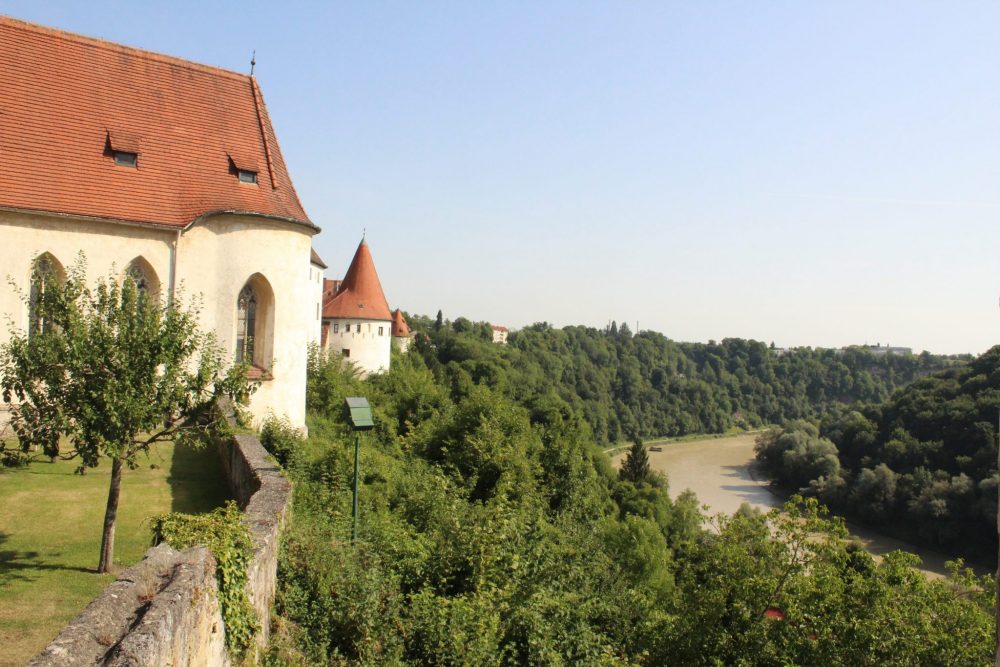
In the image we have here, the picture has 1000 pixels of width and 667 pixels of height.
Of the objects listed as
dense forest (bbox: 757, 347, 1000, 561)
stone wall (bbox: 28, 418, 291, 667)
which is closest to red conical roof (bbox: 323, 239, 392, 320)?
stone wall (bbox: 28, 418, 291, 667)

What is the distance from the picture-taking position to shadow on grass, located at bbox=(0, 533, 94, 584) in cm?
901

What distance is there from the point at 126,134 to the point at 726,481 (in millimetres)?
67006

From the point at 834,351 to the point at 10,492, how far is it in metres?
173

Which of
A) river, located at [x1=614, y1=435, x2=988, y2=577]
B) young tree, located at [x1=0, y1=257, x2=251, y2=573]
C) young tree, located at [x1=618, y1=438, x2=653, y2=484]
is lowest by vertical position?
river, located at [x1=614, y1=435, x2=988, y2=577]

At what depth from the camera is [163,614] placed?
488cm

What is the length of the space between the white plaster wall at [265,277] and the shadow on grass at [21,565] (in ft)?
26.0

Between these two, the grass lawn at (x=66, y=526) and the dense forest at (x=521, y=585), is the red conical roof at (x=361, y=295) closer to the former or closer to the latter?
the dense forest at (x=521, y=585)

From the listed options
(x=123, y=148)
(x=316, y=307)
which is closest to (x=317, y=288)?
(x=316, y=307)

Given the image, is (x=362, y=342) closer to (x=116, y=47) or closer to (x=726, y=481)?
(x=116, y=47)

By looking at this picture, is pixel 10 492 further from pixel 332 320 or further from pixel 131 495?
pixel 332 320

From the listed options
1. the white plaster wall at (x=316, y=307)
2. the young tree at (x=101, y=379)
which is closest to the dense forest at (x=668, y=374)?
the white plaster wall at (x=316, y=307)

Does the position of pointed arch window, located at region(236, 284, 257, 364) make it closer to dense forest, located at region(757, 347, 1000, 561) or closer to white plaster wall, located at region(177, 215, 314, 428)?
white plaster wall, located at region(177, 215, 314, 428)

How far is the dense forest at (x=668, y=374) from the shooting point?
103688 millimetres

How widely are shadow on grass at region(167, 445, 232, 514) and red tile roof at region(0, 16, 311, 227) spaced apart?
5.45m
